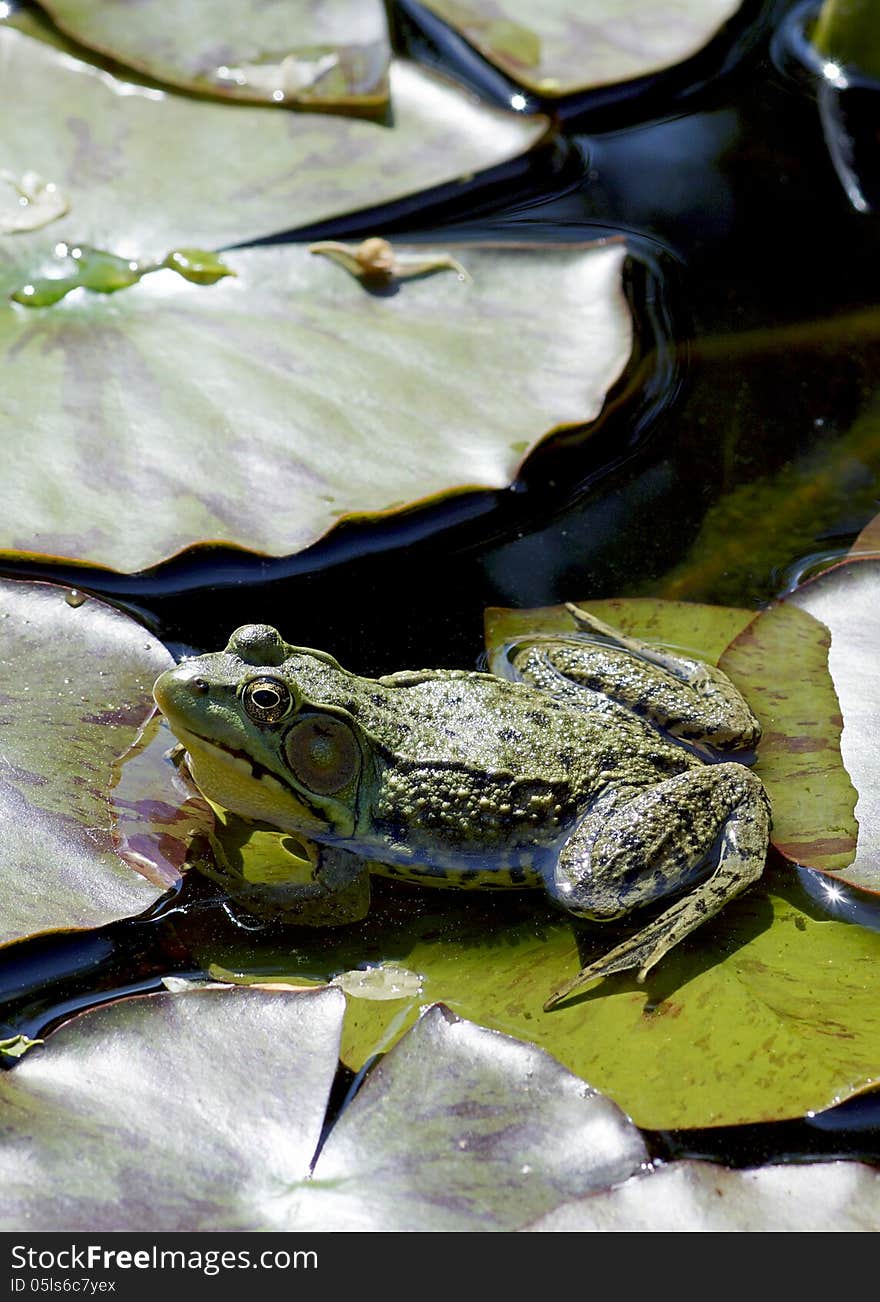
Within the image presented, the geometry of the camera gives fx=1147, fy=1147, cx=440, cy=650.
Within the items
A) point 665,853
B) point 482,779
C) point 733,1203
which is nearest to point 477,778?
point 482,779

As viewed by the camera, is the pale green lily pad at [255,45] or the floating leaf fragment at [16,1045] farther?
the pale green lily pad at [255,45]

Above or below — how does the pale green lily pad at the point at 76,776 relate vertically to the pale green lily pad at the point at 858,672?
below

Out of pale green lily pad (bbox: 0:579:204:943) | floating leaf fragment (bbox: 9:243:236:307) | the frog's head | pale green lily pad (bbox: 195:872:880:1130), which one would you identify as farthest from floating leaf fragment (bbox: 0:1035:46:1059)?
floating leaf fragment (bbox: 9:243:236:307)

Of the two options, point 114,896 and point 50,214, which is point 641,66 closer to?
point 50,214

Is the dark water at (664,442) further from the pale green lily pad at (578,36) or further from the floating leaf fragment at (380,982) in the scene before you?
the floating leaf fragment at (380,982)

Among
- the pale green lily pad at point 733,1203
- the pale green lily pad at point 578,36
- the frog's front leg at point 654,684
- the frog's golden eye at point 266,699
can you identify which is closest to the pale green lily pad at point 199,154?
the pale green lily pad at point 578,36
